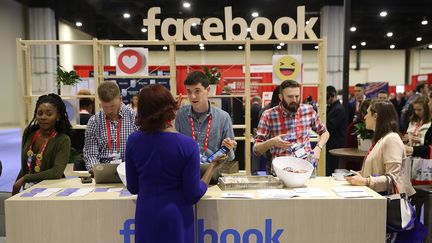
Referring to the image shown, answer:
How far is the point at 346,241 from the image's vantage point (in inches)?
88.4

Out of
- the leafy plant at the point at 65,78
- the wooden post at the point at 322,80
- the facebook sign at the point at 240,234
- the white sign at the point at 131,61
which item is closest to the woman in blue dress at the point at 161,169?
the facebook sign at the point at 240,234

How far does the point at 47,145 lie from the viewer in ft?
8.65

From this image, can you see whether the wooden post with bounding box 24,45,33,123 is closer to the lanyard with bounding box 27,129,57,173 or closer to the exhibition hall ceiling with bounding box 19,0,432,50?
the lanyard with bounding box 27,129,57,173

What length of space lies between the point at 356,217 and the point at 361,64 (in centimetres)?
2010

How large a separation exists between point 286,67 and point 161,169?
11.0 feet

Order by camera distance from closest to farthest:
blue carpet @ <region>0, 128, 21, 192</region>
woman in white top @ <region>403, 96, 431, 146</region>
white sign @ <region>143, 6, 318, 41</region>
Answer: woman in white top @ <region>403, 96, 431, 146</region> → white sign @ <region>143, 6, 318, 41</region> → blue carpet @ <region>0, 128, 21, 192</region>

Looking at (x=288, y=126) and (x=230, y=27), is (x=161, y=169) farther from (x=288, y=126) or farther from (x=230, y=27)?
(x=230, y=27)

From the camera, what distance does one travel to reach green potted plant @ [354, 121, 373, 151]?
464 centimetres

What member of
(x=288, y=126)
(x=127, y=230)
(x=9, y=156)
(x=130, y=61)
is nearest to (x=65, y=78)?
(x=130, y=61)

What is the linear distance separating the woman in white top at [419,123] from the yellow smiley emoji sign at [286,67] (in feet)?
4.55

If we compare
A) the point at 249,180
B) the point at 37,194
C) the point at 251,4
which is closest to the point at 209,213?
the point at 249,180

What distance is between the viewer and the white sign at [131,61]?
479 cm

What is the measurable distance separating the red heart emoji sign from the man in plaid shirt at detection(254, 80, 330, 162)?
85.2 inches

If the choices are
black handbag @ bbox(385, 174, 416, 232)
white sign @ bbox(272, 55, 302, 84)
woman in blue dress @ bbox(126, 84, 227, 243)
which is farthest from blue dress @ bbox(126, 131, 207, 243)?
white sign @ bbox(272, 55, 302, 84)
